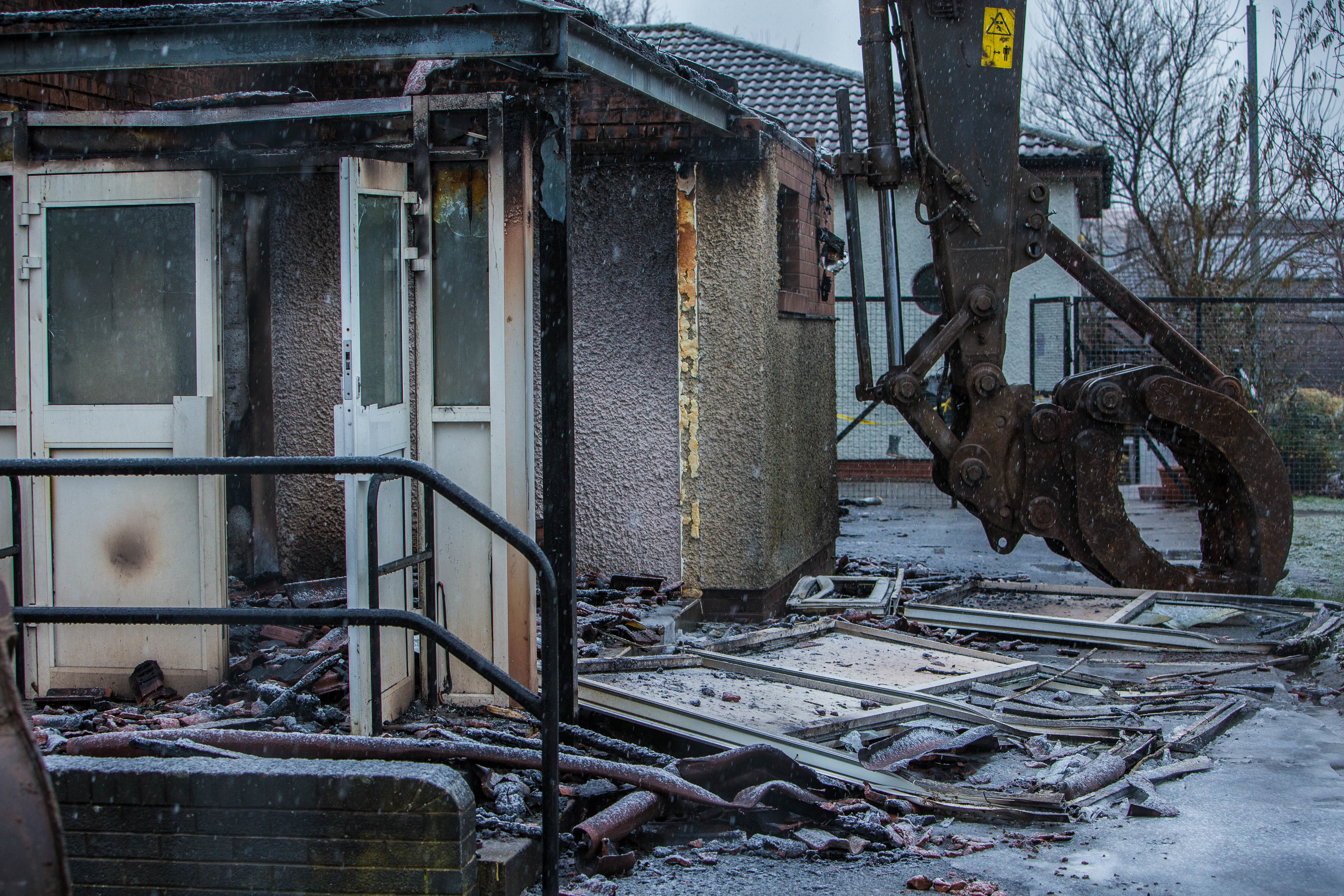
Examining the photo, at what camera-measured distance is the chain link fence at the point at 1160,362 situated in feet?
44.9

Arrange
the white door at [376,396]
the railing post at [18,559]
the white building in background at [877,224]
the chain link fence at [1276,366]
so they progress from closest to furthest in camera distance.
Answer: the white door at [376,396], the railing post at [18,559], the chain link fence at [1276,366], the white building in background at [877,224]

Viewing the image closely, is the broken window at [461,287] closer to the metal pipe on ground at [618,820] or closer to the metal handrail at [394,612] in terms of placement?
the metal handrail at [394,612]

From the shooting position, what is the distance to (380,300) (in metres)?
4.85

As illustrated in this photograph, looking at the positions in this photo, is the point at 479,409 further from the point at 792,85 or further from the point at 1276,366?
the point at 792,85

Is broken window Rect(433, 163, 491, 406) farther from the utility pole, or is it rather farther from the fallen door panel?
the utility pole

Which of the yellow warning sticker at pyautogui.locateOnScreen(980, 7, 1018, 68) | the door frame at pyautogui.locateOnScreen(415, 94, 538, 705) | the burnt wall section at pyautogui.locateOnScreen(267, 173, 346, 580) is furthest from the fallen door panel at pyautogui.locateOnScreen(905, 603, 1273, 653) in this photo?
the burnt wall section at pyautogui.locateOnScreen(267, 173, 346, 580)

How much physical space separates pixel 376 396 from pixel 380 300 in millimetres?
425

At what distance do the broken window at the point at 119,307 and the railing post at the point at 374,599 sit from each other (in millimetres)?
1460

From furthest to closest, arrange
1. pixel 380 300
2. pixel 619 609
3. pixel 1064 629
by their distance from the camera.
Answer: pixel 1064 629 < pixel 619 609 < pixel 380 300

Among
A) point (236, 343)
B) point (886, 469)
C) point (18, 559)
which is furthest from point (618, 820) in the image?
point (886, 469)

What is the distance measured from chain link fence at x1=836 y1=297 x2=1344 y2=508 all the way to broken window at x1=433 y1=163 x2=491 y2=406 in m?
7.61

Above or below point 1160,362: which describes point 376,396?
below

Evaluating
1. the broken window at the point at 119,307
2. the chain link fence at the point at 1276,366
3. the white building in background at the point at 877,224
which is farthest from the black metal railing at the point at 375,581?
the white building in background at the point at 877,224

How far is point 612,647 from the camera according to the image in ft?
20.2
